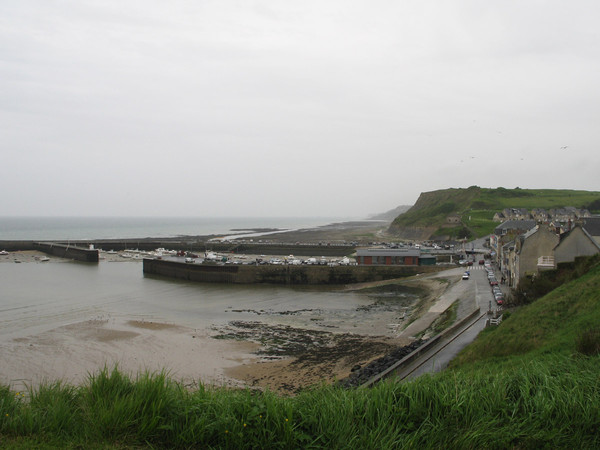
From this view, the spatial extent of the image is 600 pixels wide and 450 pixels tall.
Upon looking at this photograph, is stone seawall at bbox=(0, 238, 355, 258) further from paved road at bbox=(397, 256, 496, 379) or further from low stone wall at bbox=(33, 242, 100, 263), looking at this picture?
paved road at bbox=(397, 256, 496, 379)

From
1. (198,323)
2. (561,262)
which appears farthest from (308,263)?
(561,262)

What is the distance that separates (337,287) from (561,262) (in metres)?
23.8

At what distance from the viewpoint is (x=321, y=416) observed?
20.6 feet

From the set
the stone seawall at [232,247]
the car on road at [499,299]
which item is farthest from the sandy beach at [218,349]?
the stone seawall at [232,247]

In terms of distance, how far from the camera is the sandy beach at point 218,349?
18469mm

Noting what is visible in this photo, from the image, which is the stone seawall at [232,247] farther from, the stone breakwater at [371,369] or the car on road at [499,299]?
→ the stone breakwater at [371,369]

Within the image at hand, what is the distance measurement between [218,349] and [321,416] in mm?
17503

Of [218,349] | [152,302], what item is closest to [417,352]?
[218,349]

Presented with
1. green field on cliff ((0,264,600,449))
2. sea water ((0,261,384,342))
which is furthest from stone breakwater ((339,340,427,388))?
sea water ((0,261,384,342))

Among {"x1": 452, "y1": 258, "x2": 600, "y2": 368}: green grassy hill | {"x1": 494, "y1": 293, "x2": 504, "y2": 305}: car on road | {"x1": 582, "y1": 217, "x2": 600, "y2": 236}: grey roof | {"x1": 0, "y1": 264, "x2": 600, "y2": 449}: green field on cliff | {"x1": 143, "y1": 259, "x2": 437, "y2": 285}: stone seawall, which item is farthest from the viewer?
{"x1": 143, "y1": 259, "x2": 437, "y2": 285}: stone seawall

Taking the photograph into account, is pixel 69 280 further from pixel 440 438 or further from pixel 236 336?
pixel 440 438

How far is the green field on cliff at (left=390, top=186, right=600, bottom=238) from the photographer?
9319 cm

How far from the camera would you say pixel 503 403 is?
6609mm

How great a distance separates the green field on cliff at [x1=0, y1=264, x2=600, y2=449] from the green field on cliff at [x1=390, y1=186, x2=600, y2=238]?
8308 cm
